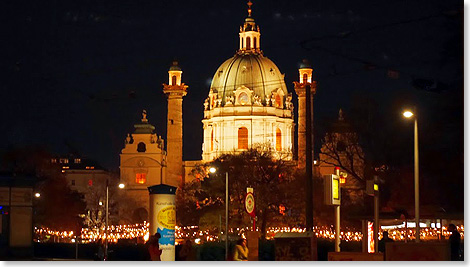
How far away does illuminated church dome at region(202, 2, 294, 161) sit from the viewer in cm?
17262

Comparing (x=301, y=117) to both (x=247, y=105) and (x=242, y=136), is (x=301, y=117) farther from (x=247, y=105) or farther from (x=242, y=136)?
(x=247, y=105)

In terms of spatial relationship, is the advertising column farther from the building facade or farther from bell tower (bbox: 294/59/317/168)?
the building facade

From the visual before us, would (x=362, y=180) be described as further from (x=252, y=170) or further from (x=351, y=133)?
(x=252, y=170)

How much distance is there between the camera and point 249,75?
174 metres

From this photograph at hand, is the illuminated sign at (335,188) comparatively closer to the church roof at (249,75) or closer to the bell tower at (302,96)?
the bell tower at (302,96)

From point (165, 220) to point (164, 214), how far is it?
0.31 meters

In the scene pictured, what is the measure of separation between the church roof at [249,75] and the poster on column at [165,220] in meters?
126

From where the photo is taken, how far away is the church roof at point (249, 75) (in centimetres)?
17262

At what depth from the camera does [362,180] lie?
7669 centimetres

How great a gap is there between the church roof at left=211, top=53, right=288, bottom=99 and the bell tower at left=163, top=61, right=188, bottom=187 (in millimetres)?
16174

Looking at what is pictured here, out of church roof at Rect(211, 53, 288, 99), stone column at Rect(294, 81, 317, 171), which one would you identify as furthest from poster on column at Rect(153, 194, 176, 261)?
church roof at Rect(211, 53, 288, 99)

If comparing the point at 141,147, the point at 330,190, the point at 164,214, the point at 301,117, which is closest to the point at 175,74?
the point at 141,147

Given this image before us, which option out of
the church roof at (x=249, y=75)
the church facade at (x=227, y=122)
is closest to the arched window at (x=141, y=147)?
the church facade at (x=227, y=122)

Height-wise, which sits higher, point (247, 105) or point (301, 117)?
point (247, 105)
